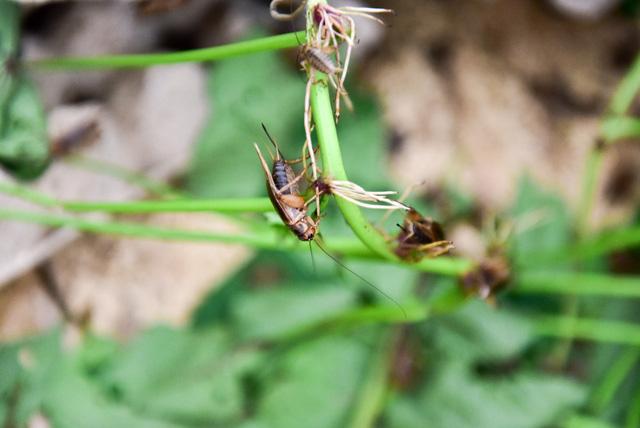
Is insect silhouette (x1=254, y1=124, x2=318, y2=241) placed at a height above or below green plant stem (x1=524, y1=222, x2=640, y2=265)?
above

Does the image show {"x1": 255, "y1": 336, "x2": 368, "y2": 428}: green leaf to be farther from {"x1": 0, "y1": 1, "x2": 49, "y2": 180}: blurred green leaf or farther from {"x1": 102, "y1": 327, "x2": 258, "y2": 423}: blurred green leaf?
{"x1": 0, "y1": 1, "x2": 49, "y2": 180}: blurred green leaf

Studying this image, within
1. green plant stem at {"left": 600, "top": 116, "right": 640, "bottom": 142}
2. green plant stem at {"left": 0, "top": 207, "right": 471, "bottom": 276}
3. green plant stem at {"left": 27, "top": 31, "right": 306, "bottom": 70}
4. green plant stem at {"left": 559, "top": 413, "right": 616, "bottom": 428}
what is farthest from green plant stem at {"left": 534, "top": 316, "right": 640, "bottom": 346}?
green plant stem at {"left": 27, "top": 31, "right": 306, "bottom": 70}

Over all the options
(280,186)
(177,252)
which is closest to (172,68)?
(177,252)

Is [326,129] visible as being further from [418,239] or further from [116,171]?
[116,171]

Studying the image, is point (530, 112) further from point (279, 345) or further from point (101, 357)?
point (101, 357)

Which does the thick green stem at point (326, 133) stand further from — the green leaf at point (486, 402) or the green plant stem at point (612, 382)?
the green plant stem at point (612, 382)

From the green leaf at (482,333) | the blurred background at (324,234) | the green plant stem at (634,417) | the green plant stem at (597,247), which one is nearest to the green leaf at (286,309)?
the blurred background at (324,234)

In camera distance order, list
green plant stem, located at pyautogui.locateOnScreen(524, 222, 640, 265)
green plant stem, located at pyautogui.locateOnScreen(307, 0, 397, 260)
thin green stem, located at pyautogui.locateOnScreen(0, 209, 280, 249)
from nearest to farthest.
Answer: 1. green plant stem, located at pyautogui.locateOnScreen(307, 0, 397, 260)
2. thin green stem, located at pyautogui.locateOnScreen(0, 209, 280, 249)
3. green plant stem, located at pyautogui.locateOnScreen(524, 222, 640, 265)

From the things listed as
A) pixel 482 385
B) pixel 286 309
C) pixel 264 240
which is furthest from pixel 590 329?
pixel 264 240
